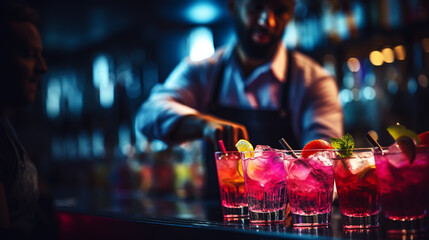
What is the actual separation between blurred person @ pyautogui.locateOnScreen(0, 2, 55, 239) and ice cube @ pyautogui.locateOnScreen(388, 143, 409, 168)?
3.58ft

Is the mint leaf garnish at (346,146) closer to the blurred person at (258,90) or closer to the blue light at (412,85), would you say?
the blurred person at (258,90)

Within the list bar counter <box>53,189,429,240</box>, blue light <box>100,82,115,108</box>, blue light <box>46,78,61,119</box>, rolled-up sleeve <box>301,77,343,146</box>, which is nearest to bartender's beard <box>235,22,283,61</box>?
rolled-up sleeve <box>301,77,343,146</box>

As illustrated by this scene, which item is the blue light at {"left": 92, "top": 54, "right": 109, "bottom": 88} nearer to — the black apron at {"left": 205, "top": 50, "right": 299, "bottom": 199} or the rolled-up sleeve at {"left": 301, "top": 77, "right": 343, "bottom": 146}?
the black apron at {"left": 205, "top": 50, "right": 299, "bottom": 199}

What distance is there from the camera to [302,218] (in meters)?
1.15

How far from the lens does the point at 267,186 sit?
1225 mm

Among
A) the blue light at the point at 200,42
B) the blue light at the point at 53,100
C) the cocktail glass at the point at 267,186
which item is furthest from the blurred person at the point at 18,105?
the blue light at the point at 53,100

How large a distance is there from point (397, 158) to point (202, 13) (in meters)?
4.00

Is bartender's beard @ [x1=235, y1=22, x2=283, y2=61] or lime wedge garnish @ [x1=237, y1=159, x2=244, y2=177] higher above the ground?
bartender's beard @ [x1=235, y1=22, x2=283, y2=61]

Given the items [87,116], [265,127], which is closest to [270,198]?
[265,127]

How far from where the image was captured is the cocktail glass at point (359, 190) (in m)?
1.10

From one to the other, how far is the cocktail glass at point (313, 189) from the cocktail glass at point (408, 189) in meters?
0.15

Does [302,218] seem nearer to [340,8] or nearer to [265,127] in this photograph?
[265,127]

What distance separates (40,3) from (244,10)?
305 cm

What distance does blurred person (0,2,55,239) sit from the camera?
4.88 feet
